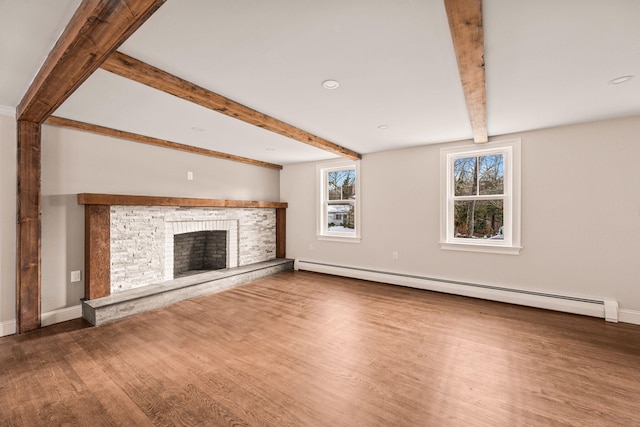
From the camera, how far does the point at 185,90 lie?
7.38 feet

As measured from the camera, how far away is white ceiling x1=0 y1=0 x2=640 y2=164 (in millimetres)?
1476

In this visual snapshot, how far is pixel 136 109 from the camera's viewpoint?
2863 mm

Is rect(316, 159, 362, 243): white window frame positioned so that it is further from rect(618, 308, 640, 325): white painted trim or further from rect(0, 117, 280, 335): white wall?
rect(618, 308, 640, 325): white painted trim

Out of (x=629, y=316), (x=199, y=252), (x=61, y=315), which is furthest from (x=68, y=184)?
(x=629, y=316)

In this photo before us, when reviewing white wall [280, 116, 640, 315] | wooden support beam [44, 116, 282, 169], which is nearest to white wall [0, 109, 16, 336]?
wooden support beam [44, 116, 282, 169]

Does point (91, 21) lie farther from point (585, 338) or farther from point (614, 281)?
point (614, 281)

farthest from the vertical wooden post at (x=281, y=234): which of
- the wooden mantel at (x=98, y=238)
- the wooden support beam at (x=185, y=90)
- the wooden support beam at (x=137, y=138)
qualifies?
the wooden mantel at (x=98, y=238)

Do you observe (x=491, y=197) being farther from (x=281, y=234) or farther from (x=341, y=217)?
(x=281, y=234)

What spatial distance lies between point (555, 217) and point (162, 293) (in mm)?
5000

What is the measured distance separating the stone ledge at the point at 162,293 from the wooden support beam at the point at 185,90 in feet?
8.01

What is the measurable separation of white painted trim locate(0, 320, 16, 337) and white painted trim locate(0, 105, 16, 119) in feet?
6.82

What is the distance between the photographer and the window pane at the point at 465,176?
13.7ft

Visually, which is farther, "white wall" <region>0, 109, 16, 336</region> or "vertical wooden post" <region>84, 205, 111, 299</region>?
"vertical wooden post" <region>84, 205, 111, 299</region>

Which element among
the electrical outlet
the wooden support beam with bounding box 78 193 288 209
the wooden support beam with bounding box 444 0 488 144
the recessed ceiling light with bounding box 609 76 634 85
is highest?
the recessed ceiling light with bounding box 609 76 634 85
